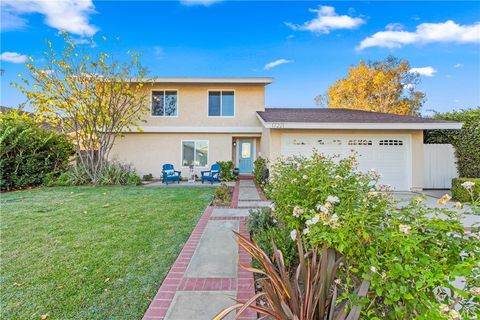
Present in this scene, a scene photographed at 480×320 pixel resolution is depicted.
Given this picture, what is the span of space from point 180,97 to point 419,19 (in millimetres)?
15173

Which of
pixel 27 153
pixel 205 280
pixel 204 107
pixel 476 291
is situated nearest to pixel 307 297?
pixel 476 291

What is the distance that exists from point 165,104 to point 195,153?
345 centimetres

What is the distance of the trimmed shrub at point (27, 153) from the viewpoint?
35.2 ft

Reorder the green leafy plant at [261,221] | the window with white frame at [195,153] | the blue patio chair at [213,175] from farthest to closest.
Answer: the window with white frame at [195,153]
the blue patio chair at [213,175]
the green leafy plant at [261,221]

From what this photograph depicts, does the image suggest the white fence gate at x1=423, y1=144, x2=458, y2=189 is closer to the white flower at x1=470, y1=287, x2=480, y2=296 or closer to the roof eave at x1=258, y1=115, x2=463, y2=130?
the roof eave at x1=258, y1=115, x2=463, y2=130

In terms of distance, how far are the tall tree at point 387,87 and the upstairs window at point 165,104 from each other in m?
19.6

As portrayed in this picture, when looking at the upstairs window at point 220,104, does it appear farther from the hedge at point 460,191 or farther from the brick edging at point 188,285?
the brick edging at point 188,285

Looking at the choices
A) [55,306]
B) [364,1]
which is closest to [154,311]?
[55,306]

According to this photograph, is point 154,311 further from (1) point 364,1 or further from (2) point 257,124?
(1) point 364,1

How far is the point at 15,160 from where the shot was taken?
10914 millimetres

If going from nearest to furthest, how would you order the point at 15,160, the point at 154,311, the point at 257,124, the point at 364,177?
the point at 154,311 < the point at 364,177 < the point at 15,160 < the point at 257,124

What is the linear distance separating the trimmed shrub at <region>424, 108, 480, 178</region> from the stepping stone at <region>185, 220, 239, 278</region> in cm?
1084

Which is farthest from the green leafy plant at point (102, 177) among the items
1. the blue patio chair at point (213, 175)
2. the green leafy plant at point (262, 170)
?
the green leafy plant at point (262, 170)

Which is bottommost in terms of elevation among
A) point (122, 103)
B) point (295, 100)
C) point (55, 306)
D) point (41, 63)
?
point (55, 306)
